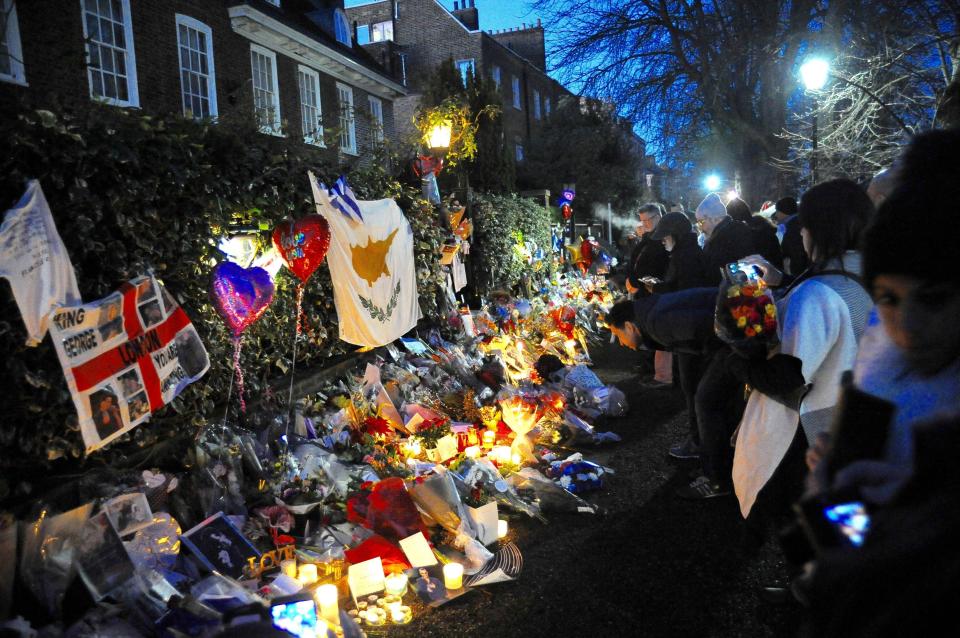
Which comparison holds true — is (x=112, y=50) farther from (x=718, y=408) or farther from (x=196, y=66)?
(x=718, y=408)

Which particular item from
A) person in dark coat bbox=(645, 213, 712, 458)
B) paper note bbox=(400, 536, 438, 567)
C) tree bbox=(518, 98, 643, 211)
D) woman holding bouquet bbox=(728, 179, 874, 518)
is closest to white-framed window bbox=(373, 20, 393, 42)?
tree bbox=(518, 98, 643, 211)

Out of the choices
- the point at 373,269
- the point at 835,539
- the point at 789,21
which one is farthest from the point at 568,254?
the point at 835,539

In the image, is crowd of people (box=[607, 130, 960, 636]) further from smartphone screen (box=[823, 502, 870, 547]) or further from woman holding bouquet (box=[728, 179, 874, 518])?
woman holding bouquet (box=[728, 179, 874, 518])

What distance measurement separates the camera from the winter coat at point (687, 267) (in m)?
5.87

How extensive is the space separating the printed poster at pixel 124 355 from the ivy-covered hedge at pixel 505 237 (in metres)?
7.82

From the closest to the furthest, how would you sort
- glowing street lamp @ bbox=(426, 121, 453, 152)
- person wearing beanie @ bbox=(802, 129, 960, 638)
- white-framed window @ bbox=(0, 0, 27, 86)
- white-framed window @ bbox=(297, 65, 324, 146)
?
person wearing beanie @ bbox=(802, 129, 960, 638) → white-framed window @ bbox=(0, 0, 27, 86) → glowing street lamp @ bbox=(426, 121, 453, 152) → white-framed window @ bbox=(297, 65, 324, 146)

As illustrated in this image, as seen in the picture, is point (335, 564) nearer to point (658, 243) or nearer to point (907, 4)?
point (658, 243)

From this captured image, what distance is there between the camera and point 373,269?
6.66 metres

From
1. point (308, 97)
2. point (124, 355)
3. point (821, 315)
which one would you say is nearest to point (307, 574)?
point (124, 355)

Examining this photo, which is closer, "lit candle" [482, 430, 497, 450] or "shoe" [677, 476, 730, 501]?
"shoe" [677, 476, 730, 501]

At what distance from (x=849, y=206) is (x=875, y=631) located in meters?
2.42

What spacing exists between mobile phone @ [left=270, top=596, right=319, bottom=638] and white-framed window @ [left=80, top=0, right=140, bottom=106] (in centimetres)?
1008

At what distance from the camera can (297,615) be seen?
9.48ft

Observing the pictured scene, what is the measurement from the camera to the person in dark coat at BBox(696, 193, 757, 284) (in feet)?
18.2
